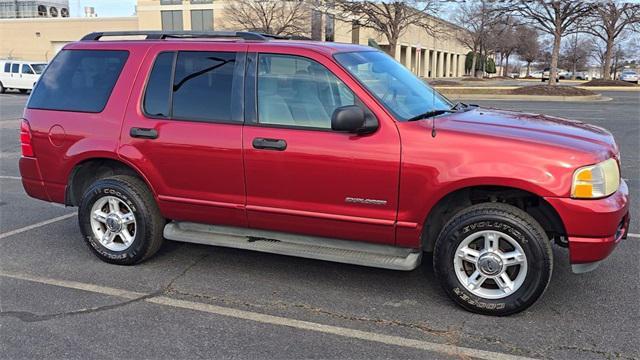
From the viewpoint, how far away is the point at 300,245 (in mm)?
4359

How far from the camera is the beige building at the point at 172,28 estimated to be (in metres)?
60.3

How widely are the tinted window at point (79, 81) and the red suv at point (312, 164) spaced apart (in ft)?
0.04

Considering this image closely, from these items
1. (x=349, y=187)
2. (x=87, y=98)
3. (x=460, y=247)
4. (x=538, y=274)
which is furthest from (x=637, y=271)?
(x=87, y=98)

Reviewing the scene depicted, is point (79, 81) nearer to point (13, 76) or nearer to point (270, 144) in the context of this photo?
point (270, 144)

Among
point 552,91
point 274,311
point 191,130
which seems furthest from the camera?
point 552,91

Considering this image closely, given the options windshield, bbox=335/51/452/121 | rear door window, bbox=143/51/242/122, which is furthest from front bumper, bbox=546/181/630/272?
rear door window, bbox=143/51/242/122

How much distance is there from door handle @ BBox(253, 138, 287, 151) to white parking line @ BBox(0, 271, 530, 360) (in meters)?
1.20

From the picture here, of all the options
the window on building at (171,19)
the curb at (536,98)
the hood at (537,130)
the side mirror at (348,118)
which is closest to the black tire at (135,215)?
the side mirror at (348,118)

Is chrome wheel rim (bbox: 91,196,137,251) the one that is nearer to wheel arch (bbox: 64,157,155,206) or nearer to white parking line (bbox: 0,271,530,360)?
wheel arch (bbox: 64,157,155,206)

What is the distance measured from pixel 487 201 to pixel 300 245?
4.70ft

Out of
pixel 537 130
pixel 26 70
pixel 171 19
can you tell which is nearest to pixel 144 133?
pixel 537 130

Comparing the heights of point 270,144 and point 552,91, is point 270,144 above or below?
above

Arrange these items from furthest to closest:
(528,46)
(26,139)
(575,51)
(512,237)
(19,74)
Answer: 1. (575,51)
2. (528,46)
3. (19,74)
4. (26,139)
5. (512,237)

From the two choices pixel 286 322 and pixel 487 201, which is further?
pixel 487 201
